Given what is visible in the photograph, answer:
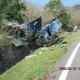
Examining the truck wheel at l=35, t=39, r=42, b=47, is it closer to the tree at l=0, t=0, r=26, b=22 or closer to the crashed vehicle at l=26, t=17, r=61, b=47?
the crashed vehicle at l=26, t=17, r=61, b=47

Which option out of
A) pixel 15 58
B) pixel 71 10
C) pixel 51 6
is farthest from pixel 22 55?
pixel 71 10

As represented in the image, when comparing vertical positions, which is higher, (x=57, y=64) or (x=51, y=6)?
(x=51, y=6)

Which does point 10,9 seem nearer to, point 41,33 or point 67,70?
point 41,33

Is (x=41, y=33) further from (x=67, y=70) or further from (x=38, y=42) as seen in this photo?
(x=67, y=70)

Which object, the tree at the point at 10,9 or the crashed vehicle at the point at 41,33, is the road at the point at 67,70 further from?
the tree at the point at 10,9

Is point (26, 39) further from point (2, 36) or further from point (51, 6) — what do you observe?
point (51, 6)

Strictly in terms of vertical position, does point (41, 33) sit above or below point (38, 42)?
above

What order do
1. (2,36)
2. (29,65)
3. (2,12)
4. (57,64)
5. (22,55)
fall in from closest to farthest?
(57,64), (29,65), (2,36), (22,55), (2,12)

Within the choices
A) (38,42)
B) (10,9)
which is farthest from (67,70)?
(10,9)

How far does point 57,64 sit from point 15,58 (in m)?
4.89

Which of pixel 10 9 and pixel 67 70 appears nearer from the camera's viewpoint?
pixel 67 70

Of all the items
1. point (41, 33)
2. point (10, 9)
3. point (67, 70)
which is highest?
point (10, 9)

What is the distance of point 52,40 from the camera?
19359mm

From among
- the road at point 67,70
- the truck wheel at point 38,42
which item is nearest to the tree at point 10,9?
the truck wheel at point 38,42
